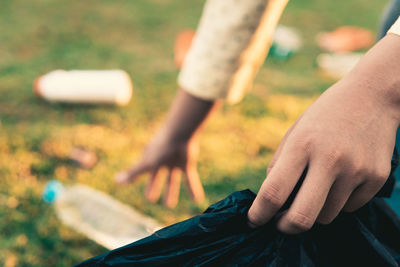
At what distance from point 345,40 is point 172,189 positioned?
2.66 meters

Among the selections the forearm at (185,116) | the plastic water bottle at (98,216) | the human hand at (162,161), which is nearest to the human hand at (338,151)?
the forearm at (185,116)

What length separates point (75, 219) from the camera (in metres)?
1.51

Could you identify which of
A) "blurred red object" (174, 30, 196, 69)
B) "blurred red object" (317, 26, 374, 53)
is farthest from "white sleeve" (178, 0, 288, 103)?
"blurred red object" (317, 26, 374, 53)

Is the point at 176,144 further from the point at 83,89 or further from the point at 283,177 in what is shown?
the point at 83,89

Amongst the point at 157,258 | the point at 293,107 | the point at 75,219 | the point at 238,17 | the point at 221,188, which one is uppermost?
the point at 238,17

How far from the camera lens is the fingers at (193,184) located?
141 cm

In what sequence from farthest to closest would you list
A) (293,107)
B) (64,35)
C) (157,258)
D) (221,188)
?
(64,35) → (293,107) → (221,188) → (157,258)

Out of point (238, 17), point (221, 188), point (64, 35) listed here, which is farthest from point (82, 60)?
point (238, 17)

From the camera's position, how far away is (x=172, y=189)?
1540 mm

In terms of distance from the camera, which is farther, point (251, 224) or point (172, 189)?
point (172, 189)

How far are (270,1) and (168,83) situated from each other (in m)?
1.72

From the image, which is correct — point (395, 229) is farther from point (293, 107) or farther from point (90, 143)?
point (293, 107)

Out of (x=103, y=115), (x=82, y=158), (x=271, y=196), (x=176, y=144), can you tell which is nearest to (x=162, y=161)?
(x=176, y=144)

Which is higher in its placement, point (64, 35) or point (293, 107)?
point (293, 107)
